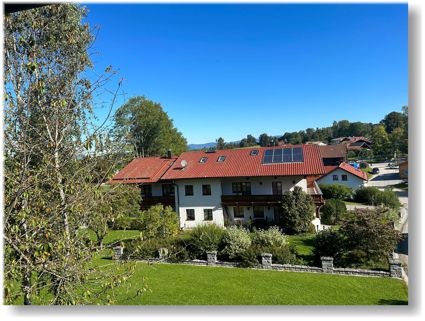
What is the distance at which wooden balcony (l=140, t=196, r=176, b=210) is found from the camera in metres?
22.1

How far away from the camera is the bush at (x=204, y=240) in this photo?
13398 millimetres

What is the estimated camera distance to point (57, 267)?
3.48 meters

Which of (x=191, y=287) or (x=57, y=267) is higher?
(x=57, y=267)

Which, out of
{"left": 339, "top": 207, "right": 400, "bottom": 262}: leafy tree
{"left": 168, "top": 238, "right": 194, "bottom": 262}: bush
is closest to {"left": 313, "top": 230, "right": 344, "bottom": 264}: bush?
{"left": 339, "top": 207, "right": 400, "bottom": 262}: leafy tree

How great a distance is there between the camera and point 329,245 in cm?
1278

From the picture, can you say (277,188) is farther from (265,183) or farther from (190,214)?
(190,214)

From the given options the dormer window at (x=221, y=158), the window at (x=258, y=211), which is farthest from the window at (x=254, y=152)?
the window at (x=258, y=211)

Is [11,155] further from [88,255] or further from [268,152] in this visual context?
[268,152]

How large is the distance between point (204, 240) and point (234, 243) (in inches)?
56.4

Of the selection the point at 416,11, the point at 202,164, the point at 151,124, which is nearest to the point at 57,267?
the point at 416,11

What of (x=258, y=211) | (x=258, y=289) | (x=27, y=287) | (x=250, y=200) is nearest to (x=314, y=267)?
(x=258, y=289)

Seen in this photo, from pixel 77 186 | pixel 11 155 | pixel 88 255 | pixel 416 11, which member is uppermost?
pixel 416 11

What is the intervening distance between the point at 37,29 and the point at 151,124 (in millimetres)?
34778

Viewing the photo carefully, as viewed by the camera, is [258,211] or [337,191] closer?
[258,211]
